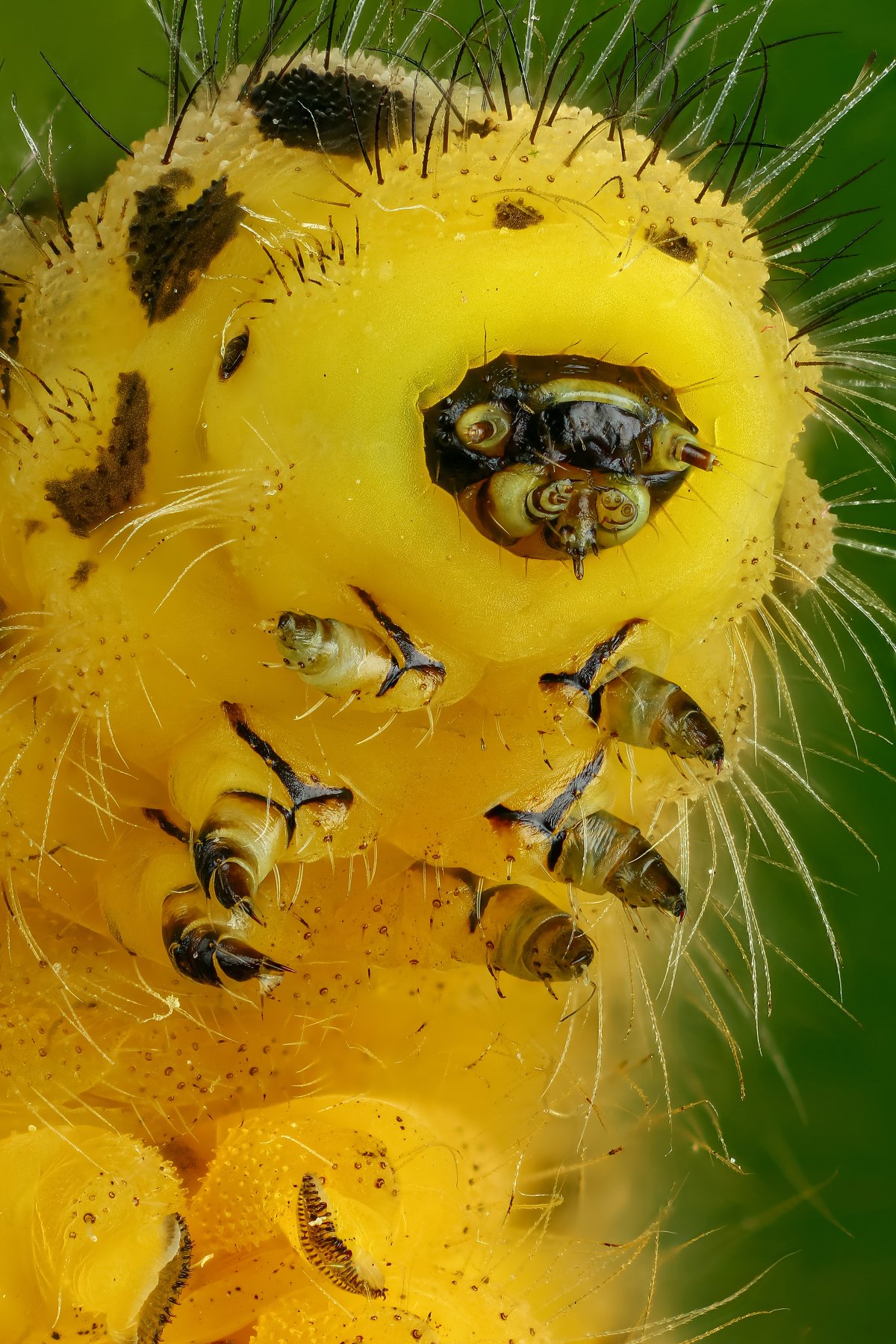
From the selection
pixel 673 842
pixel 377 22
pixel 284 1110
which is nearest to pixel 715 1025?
pixel 673 842

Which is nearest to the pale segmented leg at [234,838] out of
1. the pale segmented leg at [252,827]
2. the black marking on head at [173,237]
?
the pale segmented leg at [252,827]

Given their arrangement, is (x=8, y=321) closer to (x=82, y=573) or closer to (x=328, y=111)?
(x=82, y=573)

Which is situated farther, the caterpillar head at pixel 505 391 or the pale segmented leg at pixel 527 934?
the pale segmented leg at pixel 527 934

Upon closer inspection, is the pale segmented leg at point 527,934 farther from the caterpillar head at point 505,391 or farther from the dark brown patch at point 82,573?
the dark brown patch at point 82,573

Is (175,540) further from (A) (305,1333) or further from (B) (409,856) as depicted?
(A) (305,1333)

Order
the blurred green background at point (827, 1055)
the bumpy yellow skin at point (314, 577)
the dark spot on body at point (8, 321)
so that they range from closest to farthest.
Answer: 1. the bumpy yellow skin at point (314, 577)
2. the dark spot on body at point (8, 321)
3. the blurred green background at point (827, 1055)

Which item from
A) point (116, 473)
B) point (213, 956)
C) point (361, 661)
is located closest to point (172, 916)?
point (213, 956)
